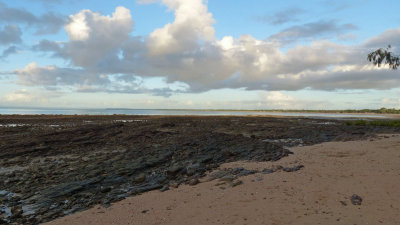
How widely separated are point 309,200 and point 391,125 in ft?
112

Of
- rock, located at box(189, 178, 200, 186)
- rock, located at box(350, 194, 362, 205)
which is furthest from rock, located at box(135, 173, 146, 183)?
rock, located at box(350, 194, 362, 205)

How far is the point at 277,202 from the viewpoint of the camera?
7074 millimetres

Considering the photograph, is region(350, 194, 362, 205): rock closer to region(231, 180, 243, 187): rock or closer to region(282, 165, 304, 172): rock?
region(282, 165, 304, 172): rock

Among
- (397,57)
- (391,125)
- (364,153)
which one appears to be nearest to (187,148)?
(364,153)

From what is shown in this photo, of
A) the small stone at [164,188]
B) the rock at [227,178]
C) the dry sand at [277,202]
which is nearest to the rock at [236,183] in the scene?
the dry sand at [277,202]

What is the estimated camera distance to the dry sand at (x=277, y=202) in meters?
6.12

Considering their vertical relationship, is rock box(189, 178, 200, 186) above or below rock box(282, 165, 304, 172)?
below

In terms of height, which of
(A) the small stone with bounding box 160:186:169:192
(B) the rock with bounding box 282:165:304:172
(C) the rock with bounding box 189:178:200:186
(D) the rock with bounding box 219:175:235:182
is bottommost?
(A) the small stone with bounding box 160:186:169:192

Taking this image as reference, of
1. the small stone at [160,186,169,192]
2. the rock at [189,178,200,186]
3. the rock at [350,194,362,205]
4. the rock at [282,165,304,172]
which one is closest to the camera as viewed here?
the rock at [350,194,362,205]

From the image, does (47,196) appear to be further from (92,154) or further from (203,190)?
(92,154)

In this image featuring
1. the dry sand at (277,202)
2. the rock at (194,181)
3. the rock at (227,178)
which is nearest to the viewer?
the dry sand at (277,202)

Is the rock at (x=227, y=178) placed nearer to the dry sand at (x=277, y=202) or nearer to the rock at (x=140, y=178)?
the dry sand at (x=277, y=202)

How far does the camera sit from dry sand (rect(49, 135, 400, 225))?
612cm

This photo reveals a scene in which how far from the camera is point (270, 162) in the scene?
12.3m
